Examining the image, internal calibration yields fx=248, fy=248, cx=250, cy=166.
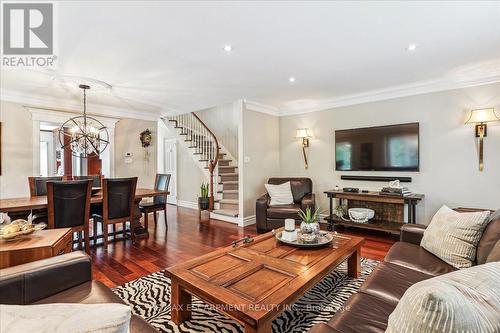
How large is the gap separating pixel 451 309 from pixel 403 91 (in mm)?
4319

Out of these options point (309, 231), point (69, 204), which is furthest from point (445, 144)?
point (69, 204)

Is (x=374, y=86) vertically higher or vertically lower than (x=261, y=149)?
higher

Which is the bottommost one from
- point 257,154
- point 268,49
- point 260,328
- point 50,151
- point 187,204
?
point 187,204

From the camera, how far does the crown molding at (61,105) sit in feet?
14.0

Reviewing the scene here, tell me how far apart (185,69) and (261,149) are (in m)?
2.42

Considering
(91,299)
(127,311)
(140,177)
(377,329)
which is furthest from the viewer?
(140,177)

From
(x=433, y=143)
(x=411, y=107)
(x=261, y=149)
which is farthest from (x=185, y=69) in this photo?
(x=433, y=143)

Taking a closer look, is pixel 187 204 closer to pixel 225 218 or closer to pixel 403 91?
pixel 225 218

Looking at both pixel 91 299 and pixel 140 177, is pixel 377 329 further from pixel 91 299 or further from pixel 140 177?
pixel 140 177

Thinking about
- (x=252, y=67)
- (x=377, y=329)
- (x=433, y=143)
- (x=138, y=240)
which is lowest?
(x=138, y=240)

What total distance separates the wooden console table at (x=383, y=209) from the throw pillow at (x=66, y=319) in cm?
395

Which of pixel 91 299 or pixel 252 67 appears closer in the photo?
pixel 91 299

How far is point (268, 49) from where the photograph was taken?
2746 mm

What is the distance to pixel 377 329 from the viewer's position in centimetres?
115
